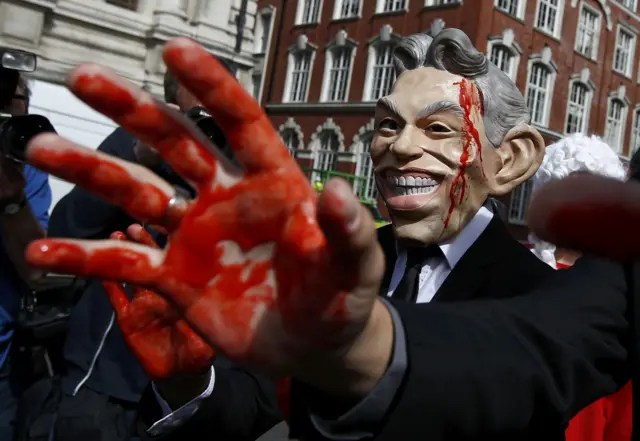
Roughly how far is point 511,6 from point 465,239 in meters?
17.5

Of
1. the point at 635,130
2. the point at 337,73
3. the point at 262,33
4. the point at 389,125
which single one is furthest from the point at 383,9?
the point at 389,125

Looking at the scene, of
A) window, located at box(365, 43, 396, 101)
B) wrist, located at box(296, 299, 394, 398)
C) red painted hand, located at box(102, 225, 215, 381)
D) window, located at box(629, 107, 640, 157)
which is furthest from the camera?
window, located at box(629, 107, 640, 157)

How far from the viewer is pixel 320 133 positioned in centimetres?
1961

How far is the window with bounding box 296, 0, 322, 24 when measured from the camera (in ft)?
67.4

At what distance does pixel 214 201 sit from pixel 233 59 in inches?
370

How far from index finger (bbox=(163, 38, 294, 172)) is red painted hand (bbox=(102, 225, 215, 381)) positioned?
0.57 metres

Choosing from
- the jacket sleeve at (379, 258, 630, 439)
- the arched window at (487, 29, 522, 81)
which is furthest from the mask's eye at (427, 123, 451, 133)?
the arched window at (487, 29, 522, 81)

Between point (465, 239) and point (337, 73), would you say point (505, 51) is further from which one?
point (465, 239)

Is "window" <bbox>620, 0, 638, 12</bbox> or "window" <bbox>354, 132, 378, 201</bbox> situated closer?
"window" <bbox>354, 132, 378, 201</bbox>

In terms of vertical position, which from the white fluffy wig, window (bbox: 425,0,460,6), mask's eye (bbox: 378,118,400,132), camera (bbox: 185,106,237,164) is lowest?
camera (bbox: 185,106,237,164)

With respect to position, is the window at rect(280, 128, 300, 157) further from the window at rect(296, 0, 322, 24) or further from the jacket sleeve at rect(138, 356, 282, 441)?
the jacket sleeve at rect(138, 356, 282, 441)

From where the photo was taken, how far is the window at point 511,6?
54.4 feet

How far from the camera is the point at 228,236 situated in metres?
0.81

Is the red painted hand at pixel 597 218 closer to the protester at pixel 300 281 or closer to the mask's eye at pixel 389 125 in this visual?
the protester at pixel 300 281
